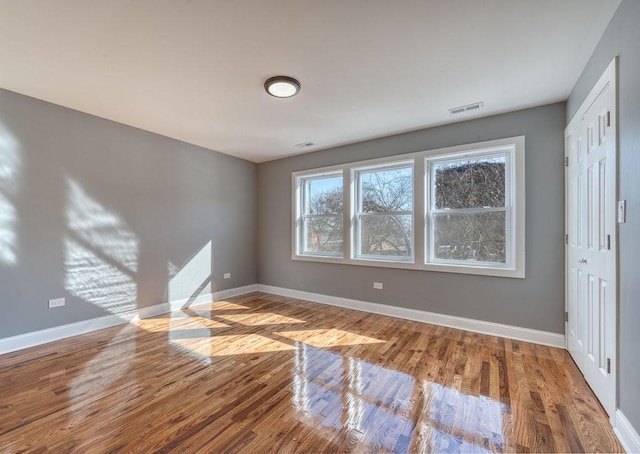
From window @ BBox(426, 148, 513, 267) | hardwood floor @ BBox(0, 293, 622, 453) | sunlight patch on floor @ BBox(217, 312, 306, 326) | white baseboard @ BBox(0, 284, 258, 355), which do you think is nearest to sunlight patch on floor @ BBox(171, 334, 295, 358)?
hardwood floor @ BBox(0, 293, 622, 453)

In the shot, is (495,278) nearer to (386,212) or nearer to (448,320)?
(448,320)

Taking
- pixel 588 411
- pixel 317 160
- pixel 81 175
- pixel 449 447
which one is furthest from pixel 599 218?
pixel 81 175

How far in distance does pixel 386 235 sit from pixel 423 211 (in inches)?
26.2

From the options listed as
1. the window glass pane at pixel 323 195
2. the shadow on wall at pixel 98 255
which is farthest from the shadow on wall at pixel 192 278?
the window glass pane at pixel 323 195

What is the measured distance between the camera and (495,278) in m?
3.23

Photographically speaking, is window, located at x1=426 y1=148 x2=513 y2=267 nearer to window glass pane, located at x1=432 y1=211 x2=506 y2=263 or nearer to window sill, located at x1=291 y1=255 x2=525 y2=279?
window glass pane, located at x1=432 y1=211 x2=506 y2=263

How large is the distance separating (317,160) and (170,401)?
3776 millimetres

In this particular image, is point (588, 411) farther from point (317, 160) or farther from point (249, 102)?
point (317, 160)

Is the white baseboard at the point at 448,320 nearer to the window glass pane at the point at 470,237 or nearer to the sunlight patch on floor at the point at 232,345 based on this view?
the window glass pane at the point at 470,237

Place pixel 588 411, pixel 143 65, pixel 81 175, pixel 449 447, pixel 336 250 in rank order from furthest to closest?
pixel 336 250 < pixel 81 175 < pixel 143 65 < pixel 588 411 < pixel 449 447

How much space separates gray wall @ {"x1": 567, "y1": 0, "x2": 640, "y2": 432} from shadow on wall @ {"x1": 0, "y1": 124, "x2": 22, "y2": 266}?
4.90 meters

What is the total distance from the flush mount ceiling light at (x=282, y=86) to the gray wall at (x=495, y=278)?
Result: 1822 millimetres

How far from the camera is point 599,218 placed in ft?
6.52

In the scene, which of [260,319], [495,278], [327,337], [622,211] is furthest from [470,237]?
[260,319]
